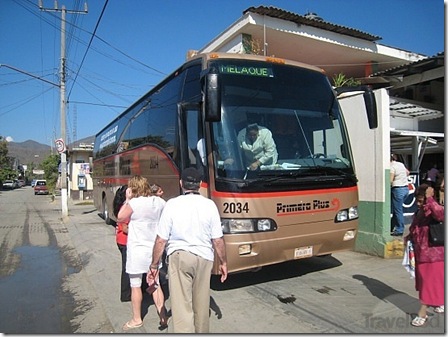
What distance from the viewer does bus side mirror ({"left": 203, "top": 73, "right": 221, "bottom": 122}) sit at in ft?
14.4

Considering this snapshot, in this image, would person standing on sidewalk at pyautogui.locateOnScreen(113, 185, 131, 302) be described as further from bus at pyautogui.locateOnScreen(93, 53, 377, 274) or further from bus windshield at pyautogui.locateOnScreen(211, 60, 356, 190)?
bus windshield at pyautogui.locateOnScreen(211, 60, 356, 190)

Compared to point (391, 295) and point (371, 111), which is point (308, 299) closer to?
point (391, 295)

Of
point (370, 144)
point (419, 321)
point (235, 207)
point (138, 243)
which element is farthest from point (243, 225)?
point (370, 144)

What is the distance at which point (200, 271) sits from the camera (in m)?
3.34

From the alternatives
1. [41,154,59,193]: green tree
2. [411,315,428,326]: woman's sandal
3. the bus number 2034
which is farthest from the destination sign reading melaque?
[41,154,59,193]: green tree

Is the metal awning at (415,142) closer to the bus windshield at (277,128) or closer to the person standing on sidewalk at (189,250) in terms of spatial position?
the bus windshield at (277,128)

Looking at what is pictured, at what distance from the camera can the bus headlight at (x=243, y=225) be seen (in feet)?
15.1

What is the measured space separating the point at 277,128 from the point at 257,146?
1.59ft

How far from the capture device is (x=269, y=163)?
16.1 feet

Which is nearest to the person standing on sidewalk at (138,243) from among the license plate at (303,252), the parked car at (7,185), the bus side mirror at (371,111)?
the license plate at (303,252)

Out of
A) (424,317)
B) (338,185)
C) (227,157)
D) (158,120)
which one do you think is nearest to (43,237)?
(158,120)

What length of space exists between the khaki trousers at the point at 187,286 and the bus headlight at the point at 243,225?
125 cm

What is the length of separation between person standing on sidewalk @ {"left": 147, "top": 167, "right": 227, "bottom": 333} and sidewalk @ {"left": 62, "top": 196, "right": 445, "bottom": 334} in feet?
2.70

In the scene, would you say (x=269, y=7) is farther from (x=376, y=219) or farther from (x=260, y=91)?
(x=376, y=219)
